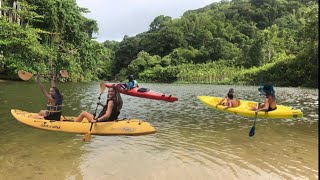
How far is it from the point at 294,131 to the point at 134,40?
3303 inches

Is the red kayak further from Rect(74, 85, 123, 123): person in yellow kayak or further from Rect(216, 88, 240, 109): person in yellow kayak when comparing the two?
Rect(74, 85, 123, 123): person in yellow kayak

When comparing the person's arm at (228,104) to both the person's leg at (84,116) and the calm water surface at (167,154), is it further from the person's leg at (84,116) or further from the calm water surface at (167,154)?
the person's leg at (84,116)

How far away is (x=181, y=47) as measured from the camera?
284ft

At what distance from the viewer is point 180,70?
7075 cm

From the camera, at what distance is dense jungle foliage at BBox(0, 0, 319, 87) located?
3469cm

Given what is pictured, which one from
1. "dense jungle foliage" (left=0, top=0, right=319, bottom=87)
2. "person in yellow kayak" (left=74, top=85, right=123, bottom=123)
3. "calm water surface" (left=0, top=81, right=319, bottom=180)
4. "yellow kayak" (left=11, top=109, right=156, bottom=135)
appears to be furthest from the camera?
"dense jungle foliage" (left=0, top=0, right=319, bottom=87)

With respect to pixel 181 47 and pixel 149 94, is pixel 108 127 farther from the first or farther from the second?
pixel 181 47

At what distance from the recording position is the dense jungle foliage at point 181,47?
1366 inches

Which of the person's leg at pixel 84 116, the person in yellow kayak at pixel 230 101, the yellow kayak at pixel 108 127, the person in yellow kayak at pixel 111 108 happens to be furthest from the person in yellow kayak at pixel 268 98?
the person's leg at pixel 84 116

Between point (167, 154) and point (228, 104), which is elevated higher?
point (228, 104)

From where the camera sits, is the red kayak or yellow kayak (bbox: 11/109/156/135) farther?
the red kayak

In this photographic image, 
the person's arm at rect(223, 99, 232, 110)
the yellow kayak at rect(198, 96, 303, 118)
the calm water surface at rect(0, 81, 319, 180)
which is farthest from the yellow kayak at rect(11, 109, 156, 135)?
the person's arm at rect(223, 99, 232, 110)

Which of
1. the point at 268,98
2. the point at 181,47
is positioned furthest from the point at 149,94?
the point at 181,47

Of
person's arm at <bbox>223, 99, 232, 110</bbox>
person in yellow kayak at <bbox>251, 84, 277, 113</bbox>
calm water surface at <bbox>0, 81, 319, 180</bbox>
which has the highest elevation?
person in yellow kayak at <bbox>251, 84, 277, 113</bbox>
